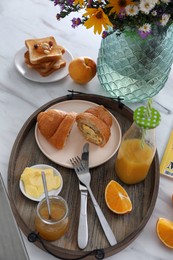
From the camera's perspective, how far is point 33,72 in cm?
141

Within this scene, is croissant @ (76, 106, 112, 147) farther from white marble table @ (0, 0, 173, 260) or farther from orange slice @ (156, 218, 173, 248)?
orange slice @ (156, 218, 173, 248)

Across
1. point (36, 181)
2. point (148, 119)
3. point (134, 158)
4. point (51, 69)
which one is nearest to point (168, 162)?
point (134, 158)

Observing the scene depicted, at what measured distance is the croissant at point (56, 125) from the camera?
1198 millimetres

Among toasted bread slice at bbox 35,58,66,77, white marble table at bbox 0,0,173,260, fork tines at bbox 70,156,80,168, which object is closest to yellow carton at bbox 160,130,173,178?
white marble table at bbox 0,0,173,260

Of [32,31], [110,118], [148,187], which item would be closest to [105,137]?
[110,118]

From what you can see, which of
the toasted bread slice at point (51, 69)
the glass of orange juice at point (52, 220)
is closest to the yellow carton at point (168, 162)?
the glass of orange juice at point (52, 220)

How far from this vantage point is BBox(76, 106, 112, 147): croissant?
1194 millimetres

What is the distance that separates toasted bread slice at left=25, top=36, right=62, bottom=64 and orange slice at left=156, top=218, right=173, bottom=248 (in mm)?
658

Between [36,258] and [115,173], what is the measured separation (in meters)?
0.34

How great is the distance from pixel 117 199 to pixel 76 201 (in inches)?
4.4

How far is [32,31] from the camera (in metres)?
1.56

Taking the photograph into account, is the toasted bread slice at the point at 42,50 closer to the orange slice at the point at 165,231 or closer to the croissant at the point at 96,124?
the croissant at the point at 96,124

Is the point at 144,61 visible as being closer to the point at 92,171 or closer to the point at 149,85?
the point at 149,85

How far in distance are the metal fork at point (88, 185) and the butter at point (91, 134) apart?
82 mm
